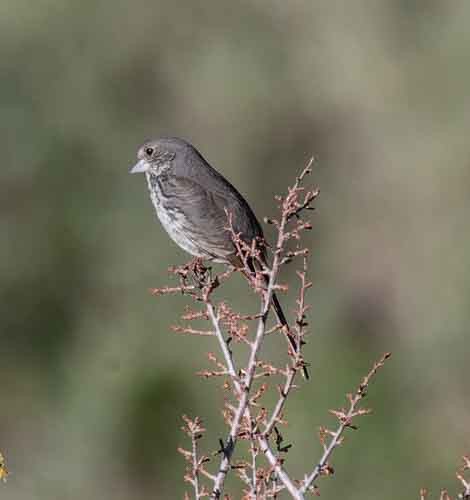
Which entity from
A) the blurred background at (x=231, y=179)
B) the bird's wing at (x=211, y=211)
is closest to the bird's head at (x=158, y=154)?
the bird's wing at (x=211, y=211)

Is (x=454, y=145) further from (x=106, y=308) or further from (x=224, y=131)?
(x=106, y=308)

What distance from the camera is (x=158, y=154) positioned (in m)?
7.98

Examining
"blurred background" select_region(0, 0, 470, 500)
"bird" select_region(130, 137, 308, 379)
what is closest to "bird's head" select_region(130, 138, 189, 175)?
"bird" select_region(130, 137, 308, 379)

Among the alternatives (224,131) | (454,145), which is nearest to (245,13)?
(224,131)

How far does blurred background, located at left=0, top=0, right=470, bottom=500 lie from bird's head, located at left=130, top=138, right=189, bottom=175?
15.5 feet

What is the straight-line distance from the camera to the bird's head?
7918mm

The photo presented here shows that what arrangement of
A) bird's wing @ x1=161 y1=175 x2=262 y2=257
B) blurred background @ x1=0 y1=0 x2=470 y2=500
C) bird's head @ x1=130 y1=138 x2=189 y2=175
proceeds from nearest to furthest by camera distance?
bird's wing @ x1=161 y1=175 x2=262 y2=257, bird's head @ x1=130 y1=138 x2=189 y2=175, blurred background @ x1=0 y1=0 x2=470 y2=500

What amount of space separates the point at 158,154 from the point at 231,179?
810 cm

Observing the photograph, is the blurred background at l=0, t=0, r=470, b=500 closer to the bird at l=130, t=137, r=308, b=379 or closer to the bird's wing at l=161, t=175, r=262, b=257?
the bird at l=130, t=137, r=308, b=379

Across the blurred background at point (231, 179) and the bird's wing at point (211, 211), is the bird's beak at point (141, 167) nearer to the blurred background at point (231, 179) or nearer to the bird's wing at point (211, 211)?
the bird's wing at point (211, 211)

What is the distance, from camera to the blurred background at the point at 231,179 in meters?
13.6


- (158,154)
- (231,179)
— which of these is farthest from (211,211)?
(231,179)

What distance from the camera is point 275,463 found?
4.59 metres

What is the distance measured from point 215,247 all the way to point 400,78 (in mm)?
10973
